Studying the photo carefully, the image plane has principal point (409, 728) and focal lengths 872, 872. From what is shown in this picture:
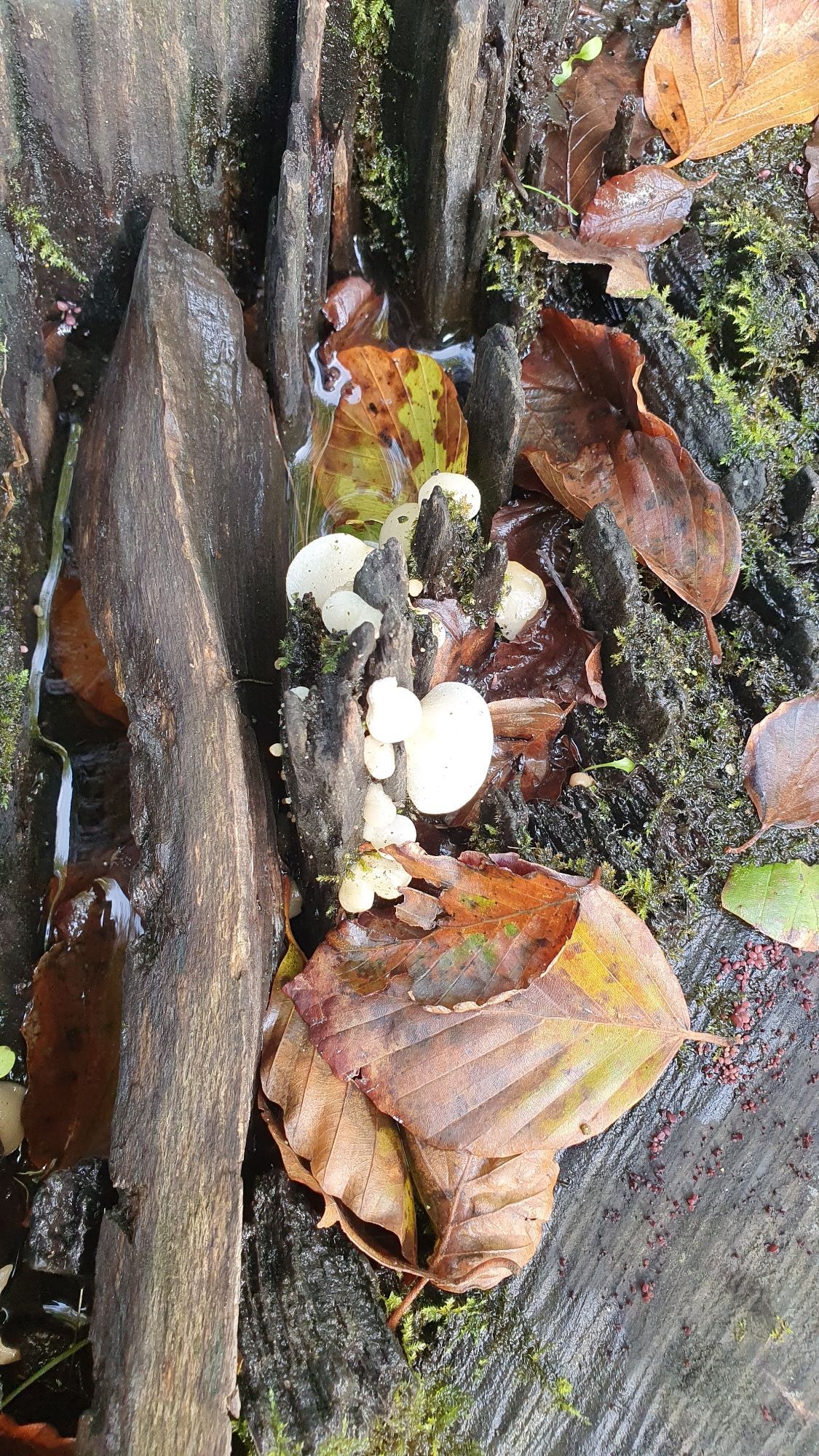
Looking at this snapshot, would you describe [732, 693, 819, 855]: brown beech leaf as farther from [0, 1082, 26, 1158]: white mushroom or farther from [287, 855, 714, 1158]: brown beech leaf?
[0, 1082, 26, 1158]: white mushroom

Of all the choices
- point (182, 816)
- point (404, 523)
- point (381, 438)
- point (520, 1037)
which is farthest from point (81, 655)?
point (520, 1037)

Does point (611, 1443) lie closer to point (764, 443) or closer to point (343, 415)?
point (764, 443)

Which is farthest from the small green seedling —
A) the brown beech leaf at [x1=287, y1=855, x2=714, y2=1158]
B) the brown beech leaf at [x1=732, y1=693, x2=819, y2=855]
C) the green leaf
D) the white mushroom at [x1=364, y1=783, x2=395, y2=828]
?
the brown beech leaf at [x1=287, y1=855, x2=714, y2=1158]

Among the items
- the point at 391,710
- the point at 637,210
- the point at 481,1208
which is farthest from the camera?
the point at 637,210

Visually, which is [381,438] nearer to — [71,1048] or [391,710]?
[391,710]

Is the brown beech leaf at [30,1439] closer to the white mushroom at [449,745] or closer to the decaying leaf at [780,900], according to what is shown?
the white mushroom at [449,745]

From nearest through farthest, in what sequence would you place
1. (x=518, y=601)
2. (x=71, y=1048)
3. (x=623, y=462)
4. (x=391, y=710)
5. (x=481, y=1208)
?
(x=391, y=710), (x=481, y=1208), (x=71, y=1048), (x=518, y=601), (x=623, y=462)
